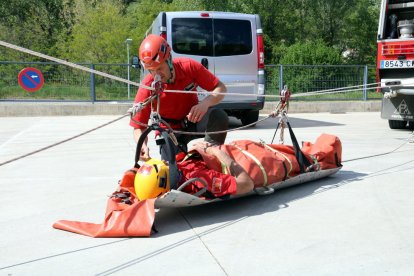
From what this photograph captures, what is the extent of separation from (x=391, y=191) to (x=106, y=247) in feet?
9.97

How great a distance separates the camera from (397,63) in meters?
9.85

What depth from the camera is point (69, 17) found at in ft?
124

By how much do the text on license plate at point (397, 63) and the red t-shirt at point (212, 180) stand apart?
6.30m

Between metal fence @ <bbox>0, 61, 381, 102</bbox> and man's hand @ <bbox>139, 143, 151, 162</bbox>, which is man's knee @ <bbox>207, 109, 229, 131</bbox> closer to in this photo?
man's hand @ <bbox>139, 143, 151, 162</bbox>

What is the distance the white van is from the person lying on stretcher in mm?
5414

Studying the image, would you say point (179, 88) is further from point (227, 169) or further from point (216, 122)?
point (227, 169)

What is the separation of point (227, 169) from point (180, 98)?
2.58 feet

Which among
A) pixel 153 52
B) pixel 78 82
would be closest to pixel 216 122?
pixel 153 52

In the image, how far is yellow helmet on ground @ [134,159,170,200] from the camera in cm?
422

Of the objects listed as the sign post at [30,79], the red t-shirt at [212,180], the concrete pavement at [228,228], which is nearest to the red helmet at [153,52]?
the red t-shirt at [212,180]

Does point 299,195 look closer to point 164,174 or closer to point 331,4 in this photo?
point 164,174

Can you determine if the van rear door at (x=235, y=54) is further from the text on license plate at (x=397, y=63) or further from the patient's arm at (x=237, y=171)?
the patient's arm at (x=237, y=171)

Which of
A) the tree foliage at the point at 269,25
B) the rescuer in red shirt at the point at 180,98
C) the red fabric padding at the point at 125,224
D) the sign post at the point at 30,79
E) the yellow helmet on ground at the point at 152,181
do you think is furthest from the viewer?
the tree foliage at the point at 269,25

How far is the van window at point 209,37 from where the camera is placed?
10789 mm
